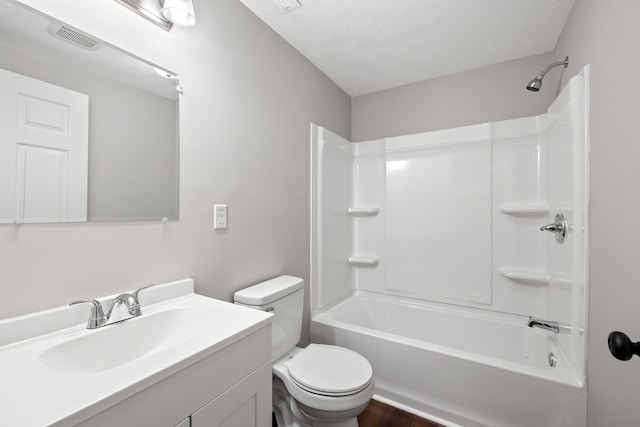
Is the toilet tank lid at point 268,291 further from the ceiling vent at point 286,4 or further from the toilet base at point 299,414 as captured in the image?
the ceiling vent at point 286,4

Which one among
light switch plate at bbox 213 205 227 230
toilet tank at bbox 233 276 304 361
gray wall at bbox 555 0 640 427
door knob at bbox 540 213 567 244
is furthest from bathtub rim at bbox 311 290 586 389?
light switch plate at bbox 213 205 227 230

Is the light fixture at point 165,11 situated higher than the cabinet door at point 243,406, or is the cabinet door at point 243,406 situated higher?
the light fixture at point 165,11

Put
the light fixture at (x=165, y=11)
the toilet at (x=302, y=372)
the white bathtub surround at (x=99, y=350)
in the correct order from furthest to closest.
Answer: the toilet at (x=302, y=372) < the light fixture at (x=165, y=11) < the white bathtub surround at (x=99, y=350)

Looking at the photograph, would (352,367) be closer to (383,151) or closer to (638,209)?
(638,209)

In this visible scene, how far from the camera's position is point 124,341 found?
91 centimetres

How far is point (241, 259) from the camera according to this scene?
1506 millimetres

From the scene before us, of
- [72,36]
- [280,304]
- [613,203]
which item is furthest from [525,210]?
[72,36]

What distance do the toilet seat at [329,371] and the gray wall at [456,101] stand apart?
78.0 inches

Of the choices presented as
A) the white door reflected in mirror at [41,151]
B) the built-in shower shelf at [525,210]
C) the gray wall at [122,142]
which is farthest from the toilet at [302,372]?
the built-in shower shelf at [525,210]

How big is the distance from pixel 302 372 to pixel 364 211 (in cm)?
153

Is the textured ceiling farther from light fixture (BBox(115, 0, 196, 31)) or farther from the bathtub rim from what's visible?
the bathtub rim

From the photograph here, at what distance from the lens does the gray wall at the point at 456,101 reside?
2.03m

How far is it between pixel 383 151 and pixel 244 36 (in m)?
1.50

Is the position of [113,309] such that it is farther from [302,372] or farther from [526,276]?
[526,276]
